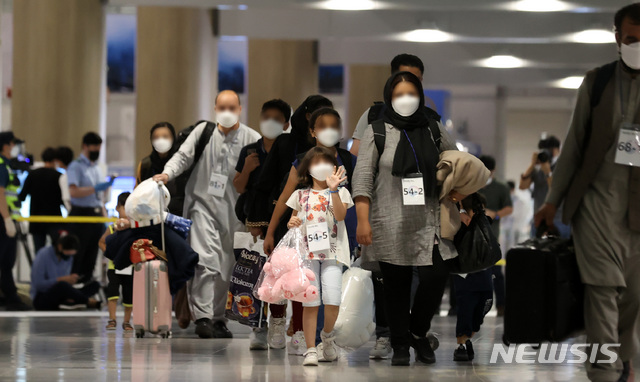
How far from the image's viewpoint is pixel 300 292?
655 cm

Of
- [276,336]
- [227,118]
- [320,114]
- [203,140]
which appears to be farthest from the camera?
[203,140]

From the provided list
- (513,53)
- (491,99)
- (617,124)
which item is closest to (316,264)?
(617,124)

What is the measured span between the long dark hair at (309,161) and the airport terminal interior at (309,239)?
1 cm

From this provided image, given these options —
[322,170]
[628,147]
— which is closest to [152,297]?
A: [322,170]

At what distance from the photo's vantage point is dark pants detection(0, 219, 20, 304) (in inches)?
474

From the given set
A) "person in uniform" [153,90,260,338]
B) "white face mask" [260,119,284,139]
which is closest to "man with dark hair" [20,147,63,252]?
"person in uniform" [153,90,260,338]

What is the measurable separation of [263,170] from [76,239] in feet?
16.7

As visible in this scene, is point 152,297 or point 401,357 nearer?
point 401,357

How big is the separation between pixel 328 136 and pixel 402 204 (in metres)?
0.84

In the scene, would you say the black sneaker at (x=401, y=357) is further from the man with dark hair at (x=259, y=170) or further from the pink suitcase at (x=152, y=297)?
the pink suitcase at (x=152, y=297)

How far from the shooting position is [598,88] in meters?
5.41

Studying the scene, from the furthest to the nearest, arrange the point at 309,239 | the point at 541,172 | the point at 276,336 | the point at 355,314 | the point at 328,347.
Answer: the point at 541,172
the point at 276,336
the point at 355,314
the point at 328,347
the point at 309,239

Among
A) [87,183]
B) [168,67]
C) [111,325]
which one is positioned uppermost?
[168,67]

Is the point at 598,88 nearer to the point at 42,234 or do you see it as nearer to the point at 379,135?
the point at 379,135
